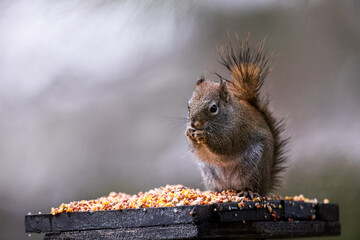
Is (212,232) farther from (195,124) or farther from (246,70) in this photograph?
(246,70)

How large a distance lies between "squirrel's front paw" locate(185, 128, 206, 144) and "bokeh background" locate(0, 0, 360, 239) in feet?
3.80

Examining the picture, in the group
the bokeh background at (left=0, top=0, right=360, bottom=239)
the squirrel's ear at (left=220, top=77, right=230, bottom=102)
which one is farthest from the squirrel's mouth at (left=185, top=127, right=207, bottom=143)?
the bokeh background at (left=0, top=0, right=360, bottom=239)

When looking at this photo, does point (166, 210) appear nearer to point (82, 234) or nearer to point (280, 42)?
point (82, 234)

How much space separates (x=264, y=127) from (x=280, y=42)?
3.95 ft

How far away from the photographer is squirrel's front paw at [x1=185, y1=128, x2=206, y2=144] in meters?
1.77

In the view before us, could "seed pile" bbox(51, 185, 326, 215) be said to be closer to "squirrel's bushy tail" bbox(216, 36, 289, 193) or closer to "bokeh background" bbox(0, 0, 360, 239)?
"squirrel's bushy tail" bbox(216, 36, 289, 193)

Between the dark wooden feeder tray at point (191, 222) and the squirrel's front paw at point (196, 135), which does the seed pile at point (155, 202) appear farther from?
the squirrel's front paw at point (196, 135)

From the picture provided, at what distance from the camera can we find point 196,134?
5.81 ft

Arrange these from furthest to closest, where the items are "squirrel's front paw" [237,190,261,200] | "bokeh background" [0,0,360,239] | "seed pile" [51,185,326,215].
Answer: "bokeh background" [0,0,360,239]
"squirrel's front paw" [237,190,261,200]
"seed pile" [51,185,326,215]

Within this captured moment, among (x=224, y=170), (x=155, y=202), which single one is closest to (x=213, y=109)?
(x=224, y=170)

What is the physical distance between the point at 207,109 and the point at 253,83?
304 millimetres

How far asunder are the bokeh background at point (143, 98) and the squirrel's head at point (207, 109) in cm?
100

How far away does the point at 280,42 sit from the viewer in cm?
301

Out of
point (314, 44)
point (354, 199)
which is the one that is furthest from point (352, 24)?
point (354, 199)
